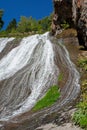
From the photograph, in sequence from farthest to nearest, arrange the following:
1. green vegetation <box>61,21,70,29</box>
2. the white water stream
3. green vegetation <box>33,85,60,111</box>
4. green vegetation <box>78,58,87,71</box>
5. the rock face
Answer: green vegetation <box>61,21,70,29</box>, the rock face, green vegetation <box>78,58,87,71</box>, the white water stream, green vegetation <box>33,85,60,111</box>

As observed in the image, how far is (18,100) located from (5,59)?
12580 mm

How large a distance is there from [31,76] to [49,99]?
502cm

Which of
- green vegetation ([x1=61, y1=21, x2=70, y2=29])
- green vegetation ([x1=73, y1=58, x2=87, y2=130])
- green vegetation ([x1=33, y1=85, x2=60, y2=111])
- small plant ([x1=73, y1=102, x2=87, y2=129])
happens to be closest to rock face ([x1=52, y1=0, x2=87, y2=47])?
green vegetation ([x1=61, y1=21, x2=70, y2=29])

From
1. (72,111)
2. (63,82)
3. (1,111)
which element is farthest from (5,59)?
(72,111)

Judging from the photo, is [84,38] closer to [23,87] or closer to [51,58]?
[51,58]

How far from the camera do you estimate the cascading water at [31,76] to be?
24.4 meters

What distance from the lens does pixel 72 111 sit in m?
20.6

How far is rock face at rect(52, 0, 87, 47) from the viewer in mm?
35281

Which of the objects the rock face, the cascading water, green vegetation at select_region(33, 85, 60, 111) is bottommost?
green vegetation at select_region(33, 85, 60, 111)

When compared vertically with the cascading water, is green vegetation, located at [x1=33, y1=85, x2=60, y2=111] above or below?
below

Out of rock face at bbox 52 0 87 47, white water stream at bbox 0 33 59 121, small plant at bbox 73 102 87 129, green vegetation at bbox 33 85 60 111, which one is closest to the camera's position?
small plant at bbox 73 102 87 129

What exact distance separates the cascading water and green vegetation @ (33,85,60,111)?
1.51 ft

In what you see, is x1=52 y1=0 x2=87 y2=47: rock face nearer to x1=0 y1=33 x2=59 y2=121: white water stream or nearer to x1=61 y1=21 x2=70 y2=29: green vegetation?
x1=61 y1=21 x2=70 y2=29: green vegetation

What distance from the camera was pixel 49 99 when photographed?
80.4 ft
